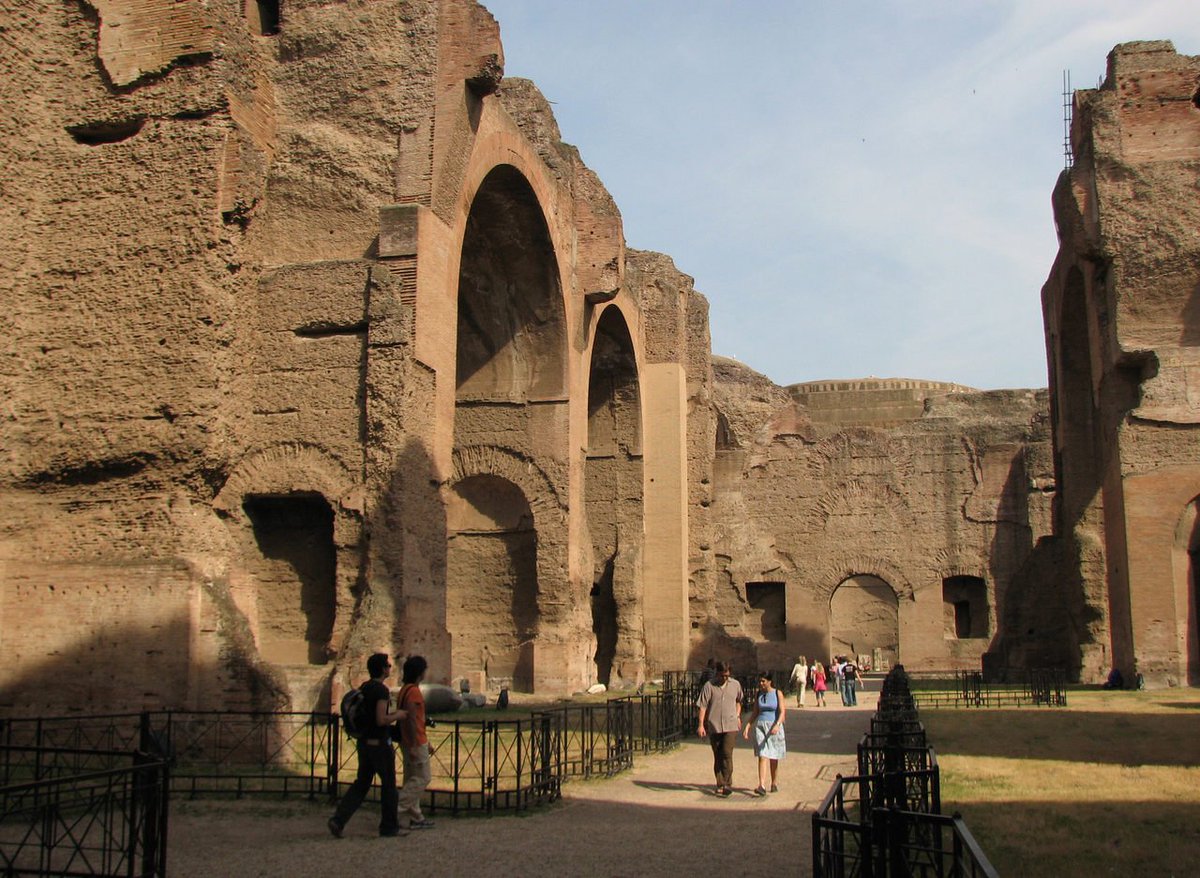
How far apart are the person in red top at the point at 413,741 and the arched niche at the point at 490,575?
10424mm

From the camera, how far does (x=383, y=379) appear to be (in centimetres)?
1198

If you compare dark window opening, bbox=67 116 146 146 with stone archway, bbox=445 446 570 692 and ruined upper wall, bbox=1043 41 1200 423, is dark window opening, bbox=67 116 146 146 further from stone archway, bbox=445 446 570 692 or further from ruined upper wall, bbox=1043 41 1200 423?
ruined upper wall, bbox=1043 41 1200 423

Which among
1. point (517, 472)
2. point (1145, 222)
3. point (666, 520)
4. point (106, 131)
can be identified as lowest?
point (666, 520)

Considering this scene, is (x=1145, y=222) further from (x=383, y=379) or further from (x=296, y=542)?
(x=296, y=542)

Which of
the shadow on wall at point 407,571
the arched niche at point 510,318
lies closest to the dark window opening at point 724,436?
the arched niche at point 510,318

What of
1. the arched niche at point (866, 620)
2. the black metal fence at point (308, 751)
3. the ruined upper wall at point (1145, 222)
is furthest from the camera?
the arched niche at point (866, 620)

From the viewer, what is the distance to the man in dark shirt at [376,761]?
21.1 feet

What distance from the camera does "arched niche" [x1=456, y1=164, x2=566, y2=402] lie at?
690 inches

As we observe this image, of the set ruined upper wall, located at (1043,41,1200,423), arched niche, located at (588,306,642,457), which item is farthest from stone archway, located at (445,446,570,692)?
ruined upper wall, located at (1043,41,1200,423)

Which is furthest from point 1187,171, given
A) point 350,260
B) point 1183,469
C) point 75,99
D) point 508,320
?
point 75,99

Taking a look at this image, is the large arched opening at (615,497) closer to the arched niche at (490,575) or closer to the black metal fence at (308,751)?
the arched niche at (490,575)

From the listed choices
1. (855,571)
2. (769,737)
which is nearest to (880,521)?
(855,571)

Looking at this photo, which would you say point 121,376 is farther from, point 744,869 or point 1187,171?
point 1187,171

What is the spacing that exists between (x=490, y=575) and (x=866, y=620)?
17651 mm
